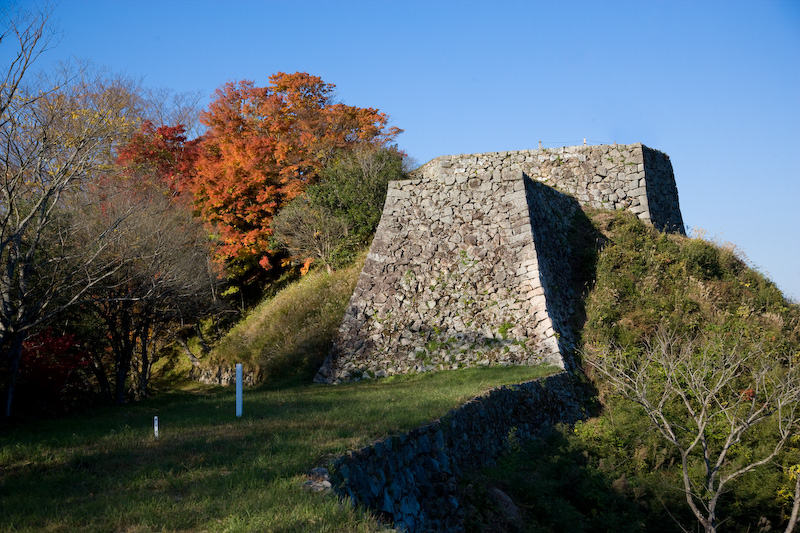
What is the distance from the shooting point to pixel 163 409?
11.3 metres

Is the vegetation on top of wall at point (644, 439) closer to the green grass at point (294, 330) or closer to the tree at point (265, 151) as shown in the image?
the green grass at point (294, 330)

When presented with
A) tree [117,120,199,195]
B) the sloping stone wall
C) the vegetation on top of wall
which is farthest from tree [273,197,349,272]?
the vegetation on top of wall

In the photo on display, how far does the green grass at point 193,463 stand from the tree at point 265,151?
44.9ft

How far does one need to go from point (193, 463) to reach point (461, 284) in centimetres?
1141

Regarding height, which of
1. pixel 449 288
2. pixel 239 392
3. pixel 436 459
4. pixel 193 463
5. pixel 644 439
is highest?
pixel 449 288

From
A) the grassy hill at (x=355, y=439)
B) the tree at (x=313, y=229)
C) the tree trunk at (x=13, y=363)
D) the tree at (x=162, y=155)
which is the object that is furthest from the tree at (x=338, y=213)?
the tree trunk at (x=13, y=363)

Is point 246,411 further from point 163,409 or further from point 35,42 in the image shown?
point 35,42

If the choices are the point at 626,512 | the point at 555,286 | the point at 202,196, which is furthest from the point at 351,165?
the point at 626,512

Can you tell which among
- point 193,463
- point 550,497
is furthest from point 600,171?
point 193,463

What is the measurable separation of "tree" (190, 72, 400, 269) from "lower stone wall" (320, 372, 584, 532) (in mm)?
14405

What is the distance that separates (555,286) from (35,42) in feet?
44.8

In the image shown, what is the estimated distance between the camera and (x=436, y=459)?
28.4 ft

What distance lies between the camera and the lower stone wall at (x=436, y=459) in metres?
6.86

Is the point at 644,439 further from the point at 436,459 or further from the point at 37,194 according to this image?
the point at 37,194
